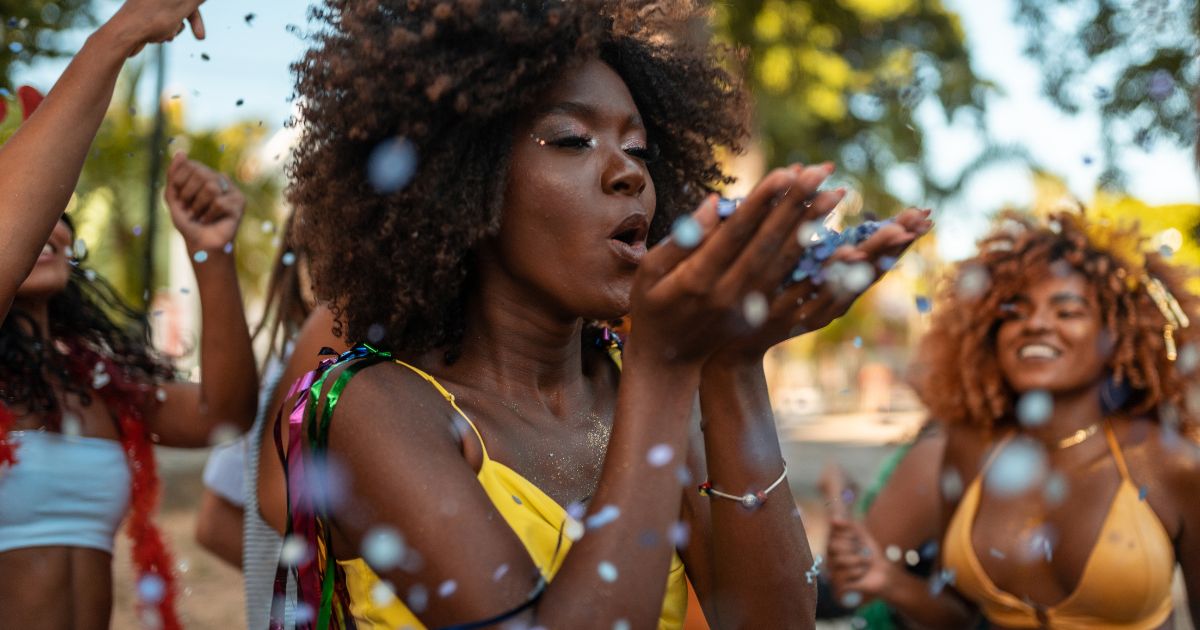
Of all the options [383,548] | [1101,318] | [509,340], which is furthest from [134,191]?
[383,548]

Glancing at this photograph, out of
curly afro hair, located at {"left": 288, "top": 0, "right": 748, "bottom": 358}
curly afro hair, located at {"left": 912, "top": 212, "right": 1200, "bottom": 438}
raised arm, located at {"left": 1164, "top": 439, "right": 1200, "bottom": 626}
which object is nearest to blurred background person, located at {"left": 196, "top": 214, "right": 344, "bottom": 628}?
curly afro hair, located at {"left": 288, "top": 0, "right": 748, "bottom": 358}

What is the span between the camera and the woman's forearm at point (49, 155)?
1818mm

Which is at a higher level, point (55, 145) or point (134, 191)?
point (55, 145)

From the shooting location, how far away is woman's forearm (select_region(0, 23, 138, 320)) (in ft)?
5.97

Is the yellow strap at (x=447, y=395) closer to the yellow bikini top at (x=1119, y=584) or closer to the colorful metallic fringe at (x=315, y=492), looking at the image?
the colorful metallic fringe at (x=315, y=492)

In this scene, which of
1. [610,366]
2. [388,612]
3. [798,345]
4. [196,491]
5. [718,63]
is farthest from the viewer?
[798,345]

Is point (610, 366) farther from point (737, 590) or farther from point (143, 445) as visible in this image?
point (143, 445)

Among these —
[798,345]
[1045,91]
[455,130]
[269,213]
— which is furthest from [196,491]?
[798,345]

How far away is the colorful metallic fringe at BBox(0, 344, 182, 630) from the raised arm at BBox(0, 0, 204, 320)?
1222 millimetres

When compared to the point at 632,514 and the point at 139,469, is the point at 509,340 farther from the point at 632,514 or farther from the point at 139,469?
the point at 139,469

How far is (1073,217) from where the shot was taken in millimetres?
4145

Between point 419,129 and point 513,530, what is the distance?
2.34 ft

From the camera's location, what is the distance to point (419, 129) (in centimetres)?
196

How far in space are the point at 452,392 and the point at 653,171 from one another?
2.42ft
